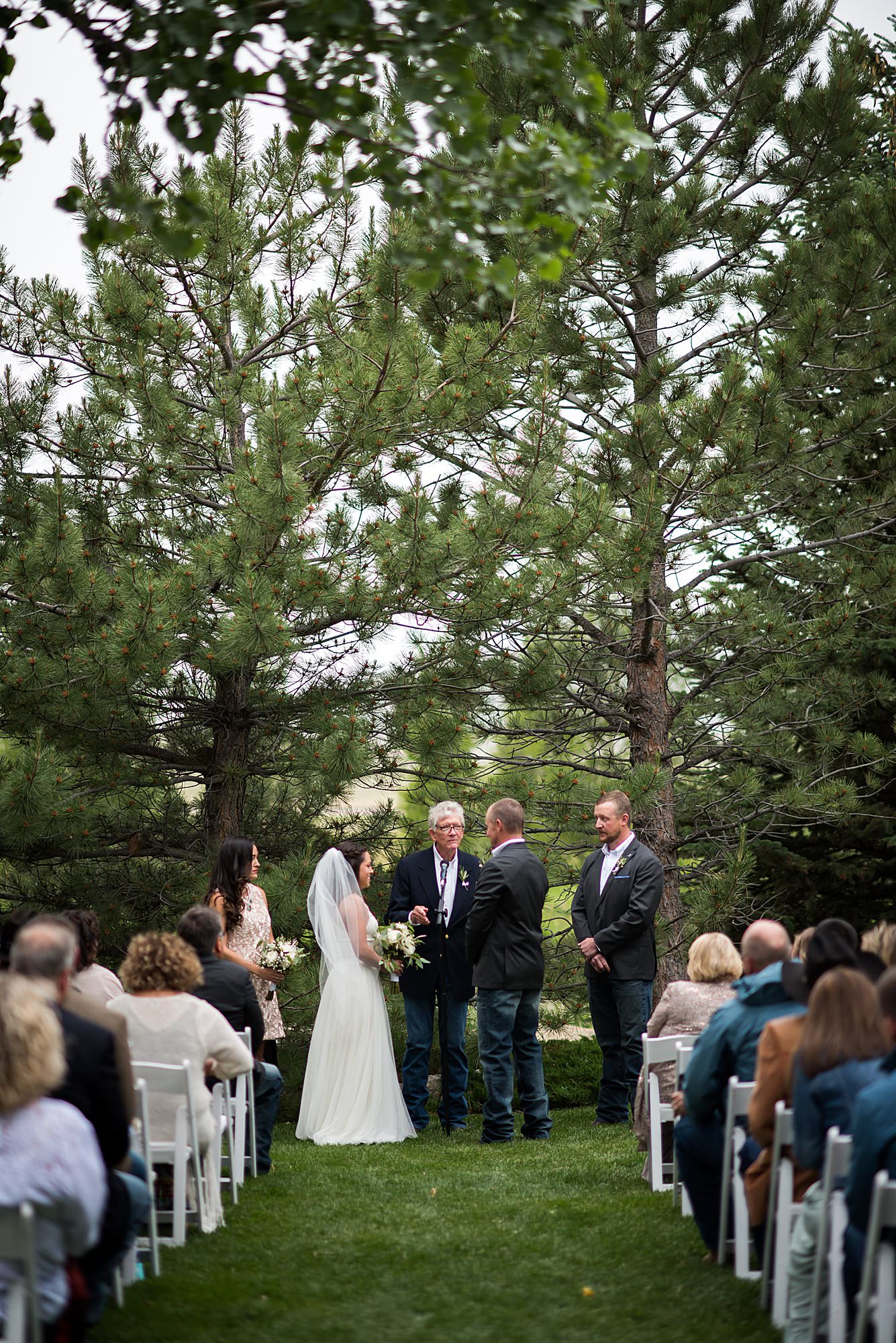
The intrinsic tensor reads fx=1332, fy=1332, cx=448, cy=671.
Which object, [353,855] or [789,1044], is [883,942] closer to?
[789,1044]

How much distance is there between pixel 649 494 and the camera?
941cm

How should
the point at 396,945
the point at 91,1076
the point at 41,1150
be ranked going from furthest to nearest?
the point at 396,945 < the point at 91,1076 < the point at 41,1150

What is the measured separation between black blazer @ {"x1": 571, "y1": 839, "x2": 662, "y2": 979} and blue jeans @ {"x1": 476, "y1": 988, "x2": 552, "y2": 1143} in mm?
549

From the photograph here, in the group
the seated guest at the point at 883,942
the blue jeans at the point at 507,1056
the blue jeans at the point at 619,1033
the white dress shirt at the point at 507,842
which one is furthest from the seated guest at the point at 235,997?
the seated guest at the point at 883,942

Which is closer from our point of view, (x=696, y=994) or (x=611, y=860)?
(x=696, y=994)

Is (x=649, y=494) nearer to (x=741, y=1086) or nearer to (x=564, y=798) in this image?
(x=564, y=798)

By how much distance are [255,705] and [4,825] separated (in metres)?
2.25

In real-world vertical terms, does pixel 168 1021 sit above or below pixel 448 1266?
above

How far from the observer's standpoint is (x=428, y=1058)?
8719 millimetres

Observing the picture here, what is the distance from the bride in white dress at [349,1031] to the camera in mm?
8289

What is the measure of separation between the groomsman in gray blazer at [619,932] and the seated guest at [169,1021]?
10.3 ft

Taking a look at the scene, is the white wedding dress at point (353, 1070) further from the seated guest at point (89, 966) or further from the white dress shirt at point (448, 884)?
the seated guest at point (89, 966)

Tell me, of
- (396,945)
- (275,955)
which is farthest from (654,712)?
(275,955)

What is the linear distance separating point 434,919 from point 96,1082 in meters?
4.74
